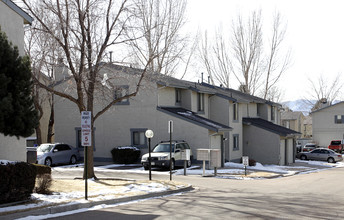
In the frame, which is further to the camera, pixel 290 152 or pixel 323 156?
pixel 323 156

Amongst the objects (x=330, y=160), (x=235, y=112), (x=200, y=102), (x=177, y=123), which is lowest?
(x=330, y=160)

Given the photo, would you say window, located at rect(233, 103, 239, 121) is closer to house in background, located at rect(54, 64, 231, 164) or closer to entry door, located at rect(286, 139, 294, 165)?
house in background, located at rect(54, 64, 231, 164)

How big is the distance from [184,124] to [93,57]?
1248cm

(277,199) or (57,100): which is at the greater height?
(57,100)

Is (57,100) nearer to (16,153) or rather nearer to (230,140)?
(230,140)

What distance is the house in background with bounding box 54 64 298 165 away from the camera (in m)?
30.2

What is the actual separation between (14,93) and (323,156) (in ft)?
128

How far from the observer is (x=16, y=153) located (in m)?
14.7

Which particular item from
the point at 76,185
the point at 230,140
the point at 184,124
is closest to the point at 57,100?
the point at 184,124

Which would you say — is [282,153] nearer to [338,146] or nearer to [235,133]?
[235,133]

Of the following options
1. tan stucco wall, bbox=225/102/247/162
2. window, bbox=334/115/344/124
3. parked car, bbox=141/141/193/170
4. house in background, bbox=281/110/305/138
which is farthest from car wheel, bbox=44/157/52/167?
house in background, bbox=281/110/305/138

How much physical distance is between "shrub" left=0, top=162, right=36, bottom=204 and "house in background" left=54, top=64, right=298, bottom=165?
51.9 feet

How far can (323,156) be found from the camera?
44.6m

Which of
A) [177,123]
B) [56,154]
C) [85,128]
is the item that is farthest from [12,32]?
[177,123]
